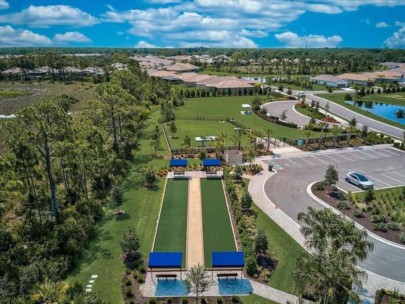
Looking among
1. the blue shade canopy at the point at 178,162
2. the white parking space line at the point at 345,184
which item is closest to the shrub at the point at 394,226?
the white parking space line at the point at 345,184

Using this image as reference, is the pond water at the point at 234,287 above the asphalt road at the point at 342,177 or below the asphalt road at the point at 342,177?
below

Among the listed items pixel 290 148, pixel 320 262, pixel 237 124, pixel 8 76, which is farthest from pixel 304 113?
pixel 8 76

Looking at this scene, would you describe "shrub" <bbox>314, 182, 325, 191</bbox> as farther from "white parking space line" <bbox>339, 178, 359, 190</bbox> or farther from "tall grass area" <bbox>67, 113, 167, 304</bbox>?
"tall grass area" <bbox>67, 113, 167, 304</bbox>

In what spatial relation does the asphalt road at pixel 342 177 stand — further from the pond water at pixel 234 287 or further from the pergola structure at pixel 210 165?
the pond water at pixel 234 287

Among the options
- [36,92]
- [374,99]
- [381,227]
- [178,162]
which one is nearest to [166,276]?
[381,227]

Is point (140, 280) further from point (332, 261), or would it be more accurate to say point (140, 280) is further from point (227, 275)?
point (332, 261)

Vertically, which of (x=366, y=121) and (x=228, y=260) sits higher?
(x=366, y=121)
